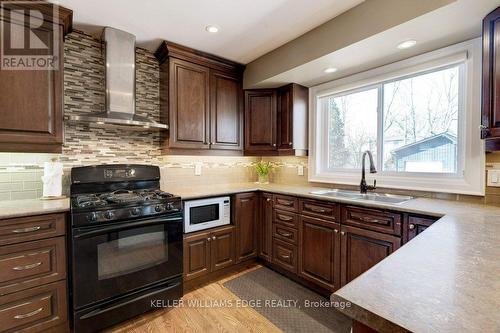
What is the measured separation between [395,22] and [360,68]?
0.80 m

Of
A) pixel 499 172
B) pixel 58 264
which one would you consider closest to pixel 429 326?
pixel 499 172

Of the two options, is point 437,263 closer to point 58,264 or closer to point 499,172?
point 499,172

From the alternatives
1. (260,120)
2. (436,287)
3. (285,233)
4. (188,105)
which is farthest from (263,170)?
(436,287)

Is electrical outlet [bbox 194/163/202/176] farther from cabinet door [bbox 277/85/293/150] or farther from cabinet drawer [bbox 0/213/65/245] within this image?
cabinet drawer [bbox 0/213/65/245]

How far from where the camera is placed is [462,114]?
1.87 metres

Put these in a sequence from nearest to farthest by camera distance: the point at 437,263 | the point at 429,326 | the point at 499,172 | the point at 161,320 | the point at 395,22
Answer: the point at 429,326
the point at 437,263
the point at 395,22
the point at 499,172
the point at 161,320

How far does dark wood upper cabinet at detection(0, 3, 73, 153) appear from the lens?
64.1 inches

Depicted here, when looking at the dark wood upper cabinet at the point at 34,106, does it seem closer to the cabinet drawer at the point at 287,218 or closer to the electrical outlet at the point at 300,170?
→ the cabinet drawer at the point at 287,218

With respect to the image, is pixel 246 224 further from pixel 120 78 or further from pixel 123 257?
pixel 120 78

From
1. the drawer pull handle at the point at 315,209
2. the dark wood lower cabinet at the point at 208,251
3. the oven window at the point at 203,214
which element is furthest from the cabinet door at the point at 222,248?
the drawer pull handle at the point at 315,209

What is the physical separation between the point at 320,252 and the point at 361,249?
0.39 m

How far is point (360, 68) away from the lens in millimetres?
2350

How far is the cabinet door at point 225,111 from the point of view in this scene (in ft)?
8.93

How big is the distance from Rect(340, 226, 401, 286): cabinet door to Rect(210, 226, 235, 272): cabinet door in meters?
1.11
